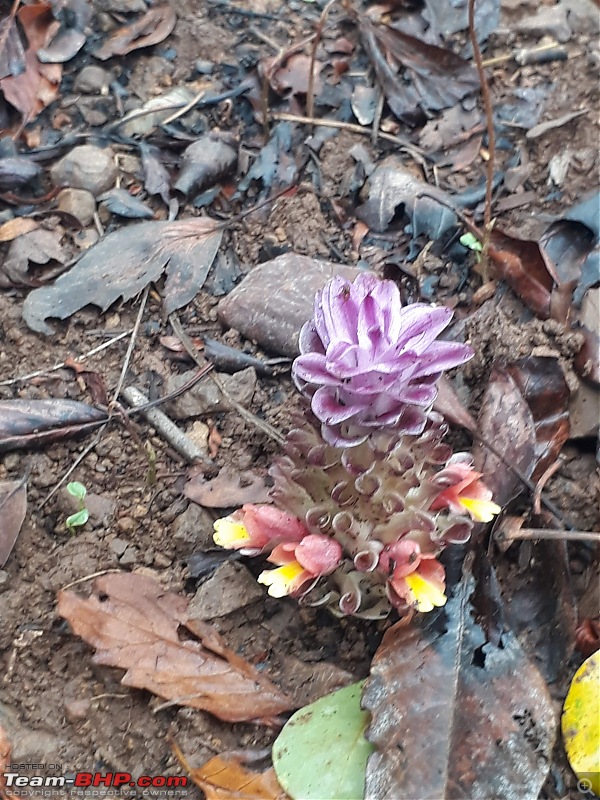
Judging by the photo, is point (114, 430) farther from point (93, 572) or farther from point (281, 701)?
point (281, 701)

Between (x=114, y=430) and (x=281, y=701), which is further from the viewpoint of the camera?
(x=114, y=430)

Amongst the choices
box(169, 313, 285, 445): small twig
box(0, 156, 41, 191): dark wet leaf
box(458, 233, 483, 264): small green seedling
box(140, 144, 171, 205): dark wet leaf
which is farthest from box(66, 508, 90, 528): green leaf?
box(458, 233, 483, 264): small green seedling

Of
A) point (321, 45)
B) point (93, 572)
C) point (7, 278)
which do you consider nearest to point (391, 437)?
point (93, 572)

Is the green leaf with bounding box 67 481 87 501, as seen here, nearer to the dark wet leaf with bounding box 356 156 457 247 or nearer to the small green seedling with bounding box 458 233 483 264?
the dark wet leaf with bounding box 356 156 457 247

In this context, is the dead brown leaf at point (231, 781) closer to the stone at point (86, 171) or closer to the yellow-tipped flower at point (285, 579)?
the yellow-tipped flower at point (285, 579)

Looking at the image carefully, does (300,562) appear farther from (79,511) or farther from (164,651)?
(79,511)

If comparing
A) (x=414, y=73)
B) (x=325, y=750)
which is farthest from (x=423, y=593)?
(x=414, y=73)
